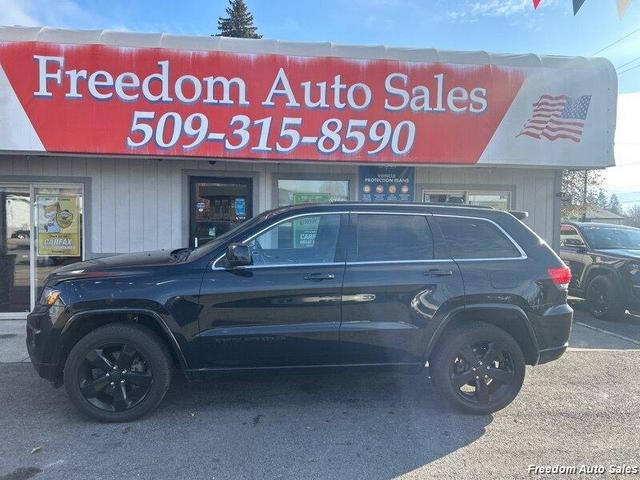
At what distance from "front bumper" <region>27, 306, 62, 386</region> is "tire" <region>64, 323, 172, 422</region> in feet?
0.41

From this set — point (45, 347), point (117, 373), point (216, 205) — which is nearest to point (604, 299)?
point (216, 205)

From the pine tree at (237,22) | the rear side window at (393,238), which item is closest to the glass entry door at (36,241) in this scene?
the rear side window at (393,238)

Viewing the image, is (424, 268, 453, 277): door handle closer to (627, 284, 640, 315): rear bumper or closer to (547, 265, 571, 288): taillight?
(547, 265, 571, 288): taillight

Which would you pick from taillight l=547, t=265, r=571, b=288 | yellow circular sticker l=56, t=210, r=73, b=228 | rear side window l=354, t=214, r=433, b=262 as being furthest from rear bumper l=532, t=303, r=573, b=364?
yellow circular sticker l=56, t=210, r=73, b=228

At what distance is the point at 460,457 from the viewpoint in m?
3.36

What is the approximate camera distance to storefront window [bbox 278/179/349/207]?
8.09 m

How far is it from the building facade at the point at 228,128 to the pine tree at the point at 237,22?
2856 cm

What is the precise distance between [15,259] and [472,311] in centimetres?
750

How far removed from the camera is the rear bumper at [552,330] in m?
4.07

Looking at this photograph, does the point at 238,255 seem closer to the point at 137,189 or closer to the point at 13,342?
the point at 13,342

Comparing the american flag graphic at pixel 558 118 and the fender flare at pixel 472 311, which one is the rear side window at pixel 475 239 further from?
the american flag graphic at pixel 558 118

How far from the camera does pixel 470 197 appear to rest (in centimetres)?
859

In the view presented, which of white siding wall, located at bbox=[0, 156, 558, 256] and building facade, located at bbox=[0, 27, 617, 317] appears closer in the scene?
building facade, located at bbox=[0, 27, 617, 317]

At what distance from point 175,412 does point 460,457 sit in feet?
7.96
